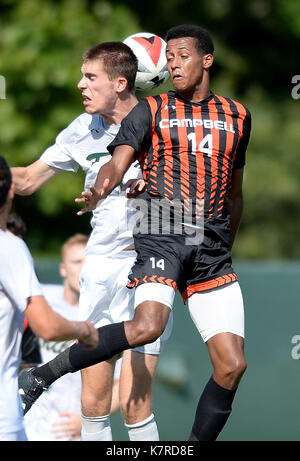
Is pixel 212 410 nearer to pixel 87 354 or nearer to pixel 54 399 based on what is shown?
pixel 87 354

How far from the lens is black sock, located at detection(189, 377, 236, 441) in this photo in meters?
4.89

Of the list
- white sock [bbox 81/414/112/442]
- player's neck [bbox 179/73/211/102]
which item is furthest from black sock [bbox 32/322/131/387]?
player's neck [bbox 179/73/211/102]

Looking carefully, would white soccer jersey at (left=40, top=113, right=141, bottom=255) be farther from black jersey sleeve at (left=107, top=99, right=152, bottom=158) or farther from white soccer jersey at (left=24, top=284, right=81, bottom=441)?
white soccer jersey at (left=24, top=284, right=81, bottom=441)

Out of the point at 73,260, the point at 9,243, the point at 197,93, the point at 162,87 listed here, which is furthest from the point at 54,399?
the point at 162,87

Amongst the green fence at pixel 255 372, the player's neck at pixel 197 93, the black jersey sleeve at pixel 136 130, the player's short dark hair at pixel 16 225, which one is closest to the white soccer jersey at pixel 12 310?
the black jersey sleeve at pixel 136 130

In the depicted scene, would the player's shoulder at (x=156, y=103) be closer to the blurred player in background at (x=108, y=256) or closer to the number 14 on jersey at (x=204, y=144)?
the number 14 on jersey at (x=204, y=144)

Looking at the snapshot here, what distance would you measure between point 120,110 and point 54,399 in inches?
94.9

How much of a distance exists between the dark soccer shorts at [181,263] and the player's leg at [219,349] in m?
0.07

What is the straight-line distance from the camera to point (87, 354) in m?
4.77

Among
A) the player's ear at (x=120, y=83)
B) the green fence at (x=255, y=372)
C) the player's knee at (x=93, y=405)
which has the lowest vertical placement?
the green fence at (x=255, y=372)

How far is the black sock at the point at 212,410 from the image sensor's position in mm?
4891

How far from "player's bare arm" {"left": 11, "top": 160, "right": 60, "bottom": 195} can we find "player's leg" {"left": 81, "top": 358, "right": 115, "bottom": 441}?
3.81ft

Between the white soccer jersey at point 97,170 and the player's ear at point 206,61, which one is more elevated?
the player's ear at point 206,61

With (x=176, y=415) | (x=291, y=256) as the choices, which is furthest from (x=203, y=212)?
(x=291, y=256)
